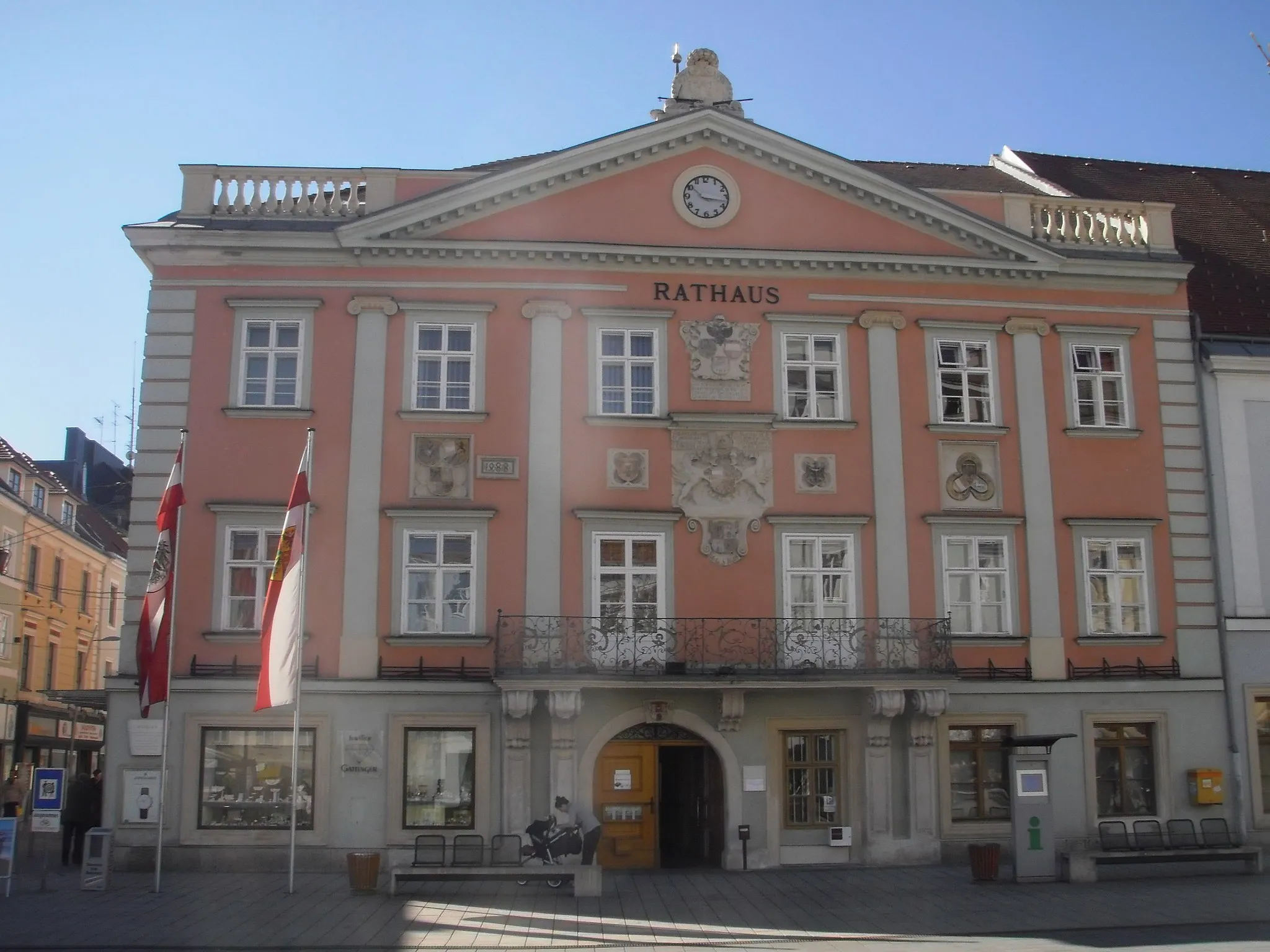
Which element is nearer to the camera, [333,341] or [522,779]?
[522,779]

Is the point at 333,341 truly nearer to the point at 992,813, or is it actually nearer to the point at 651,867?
the point at 651,867

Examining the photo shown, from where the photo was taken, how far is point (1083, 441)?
24766 mm

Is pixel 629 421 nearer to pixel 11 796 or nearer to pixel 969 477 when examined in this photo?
pixel 969 477

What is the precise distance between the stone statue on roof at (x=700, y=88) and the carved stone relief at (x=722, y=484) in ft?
22.5

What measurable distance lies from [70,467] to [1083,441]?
45602 millimetres

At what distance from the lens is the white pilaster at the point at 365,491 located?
73.8 feet

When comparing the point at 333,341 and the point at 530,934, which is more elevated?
the point at 333,341

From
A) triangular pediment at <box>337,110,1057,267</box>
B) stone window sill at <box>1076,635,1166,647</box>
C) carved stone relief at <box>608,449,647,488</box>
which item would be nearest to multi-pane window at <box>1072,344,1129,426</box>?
triangular pediment at <box>337,110,1057,267</box>

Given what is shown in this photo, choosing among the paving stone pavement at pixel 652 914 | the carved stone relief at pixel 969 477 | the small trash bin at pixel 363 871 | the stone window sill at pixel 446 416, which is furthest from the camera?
the carved stone relief at pixel 969 477

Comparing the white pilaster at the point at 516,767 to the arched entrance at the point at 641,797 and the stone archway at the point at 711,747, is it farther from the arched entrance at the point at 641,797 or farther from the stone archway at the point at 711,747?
the arched entrance at the point at 641,797

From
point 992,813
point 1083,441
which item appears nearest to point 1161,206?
point 1083,441

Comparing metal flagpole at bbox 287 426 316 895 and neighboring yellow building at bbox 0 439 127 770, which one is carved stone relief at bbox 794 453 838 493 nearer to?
metal flagpole at bbox 287 426 316 895

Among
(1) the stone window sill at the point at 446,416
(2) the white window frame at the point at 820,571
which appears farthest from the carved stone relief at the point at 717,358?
(1) the stone window sill at the point at 446,416

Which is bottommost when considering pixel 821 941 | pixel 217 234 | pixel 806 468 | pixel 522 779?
pixel 821 941
